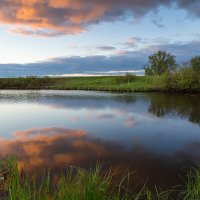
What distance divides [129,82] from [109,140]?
164 ft

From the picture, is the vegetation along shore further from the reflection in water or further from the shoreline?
the reflection in water

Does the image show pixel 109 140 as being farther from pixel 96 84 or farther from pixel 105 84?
pixel 96 84

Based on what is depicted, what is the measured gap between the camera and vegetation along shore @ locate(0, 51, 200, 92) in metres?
52.1

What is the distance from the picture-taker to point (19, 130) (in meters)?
20.5

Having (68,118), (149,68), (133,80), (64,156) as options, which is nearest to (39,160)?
(64,156)

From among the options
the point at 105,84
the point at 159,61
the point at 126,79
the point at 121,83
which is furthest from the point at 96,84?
the point at 159,61

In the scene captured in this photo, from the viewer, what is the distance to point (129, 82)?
66562mm

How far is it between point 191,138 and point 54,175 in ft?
31.7

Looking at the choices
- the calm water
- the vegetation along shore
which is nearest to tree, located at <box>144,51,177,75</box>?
the vegetation along shore

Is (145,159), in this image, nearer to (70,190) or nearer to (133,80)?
(70,190)

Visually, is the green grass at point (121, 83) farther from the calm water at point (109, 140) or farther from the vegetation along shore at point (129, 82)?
the calm water at point (109, 140)

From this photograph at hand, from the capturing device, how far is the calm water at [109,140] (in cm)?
1274

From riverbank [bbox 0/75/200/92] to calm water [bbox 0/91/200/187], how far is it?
79.2 ft

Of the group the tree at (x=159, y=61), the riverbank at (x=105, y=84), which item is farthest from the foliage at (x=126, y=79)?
the tree at (x=159, y=61)
